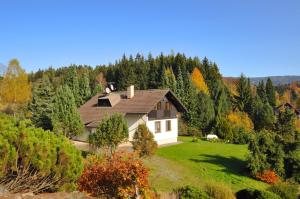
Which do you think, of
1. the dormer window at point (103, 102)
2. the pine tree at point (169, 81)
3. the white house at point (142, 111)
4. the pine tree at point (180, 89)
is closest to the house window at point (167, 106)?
the white house at point (142, 111)

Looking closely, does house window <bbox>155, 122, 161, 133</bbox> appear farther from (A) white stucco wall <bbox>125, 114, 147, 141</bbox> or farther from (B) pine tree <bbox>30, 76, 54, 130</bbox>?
(B) pine tree <bbox>30, 76, 54, 130</bbox>

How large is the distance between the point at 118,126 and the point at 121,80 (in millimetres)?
51531

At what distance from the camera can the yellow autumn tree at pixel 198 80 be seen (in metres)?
67.2

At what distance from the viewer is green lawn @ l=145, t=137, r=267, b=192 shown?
2169 cm

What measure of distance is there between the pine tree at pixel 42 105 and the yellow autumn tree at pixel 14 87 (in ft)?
42.2

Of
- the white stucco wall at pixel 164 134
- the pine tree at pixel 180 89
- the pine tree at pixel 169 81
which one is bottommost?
the white stucco wall at pixel 164 134

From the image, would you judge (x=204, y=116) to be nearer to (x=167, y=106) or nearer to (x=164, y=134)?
(x=167, y=106)

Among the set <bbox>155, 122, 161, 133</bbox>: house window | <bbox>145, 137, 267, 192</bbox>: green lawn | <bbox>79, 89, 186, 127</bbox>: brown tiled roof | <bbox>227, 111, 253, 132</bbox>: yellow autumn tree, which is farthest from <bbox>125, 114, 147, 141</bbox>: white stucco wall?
<bbox>227, 111, 253, 132</bbox>: yellow autumn tree

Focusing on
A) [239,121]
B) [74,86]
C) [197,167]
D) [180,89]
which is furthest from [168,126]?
[74,86]

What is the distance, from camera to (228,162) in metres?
28.2

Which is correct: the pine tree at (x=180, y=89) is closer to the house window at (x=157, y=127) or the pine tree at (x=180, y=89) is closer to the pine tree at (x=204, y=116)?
the pine tree at (x=204, y=116)

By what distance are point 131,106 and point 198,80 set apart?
119 ft

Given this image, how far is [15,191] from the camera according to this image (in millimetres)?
9539

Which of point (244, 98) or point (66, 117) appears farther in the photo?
point (244, 98)
